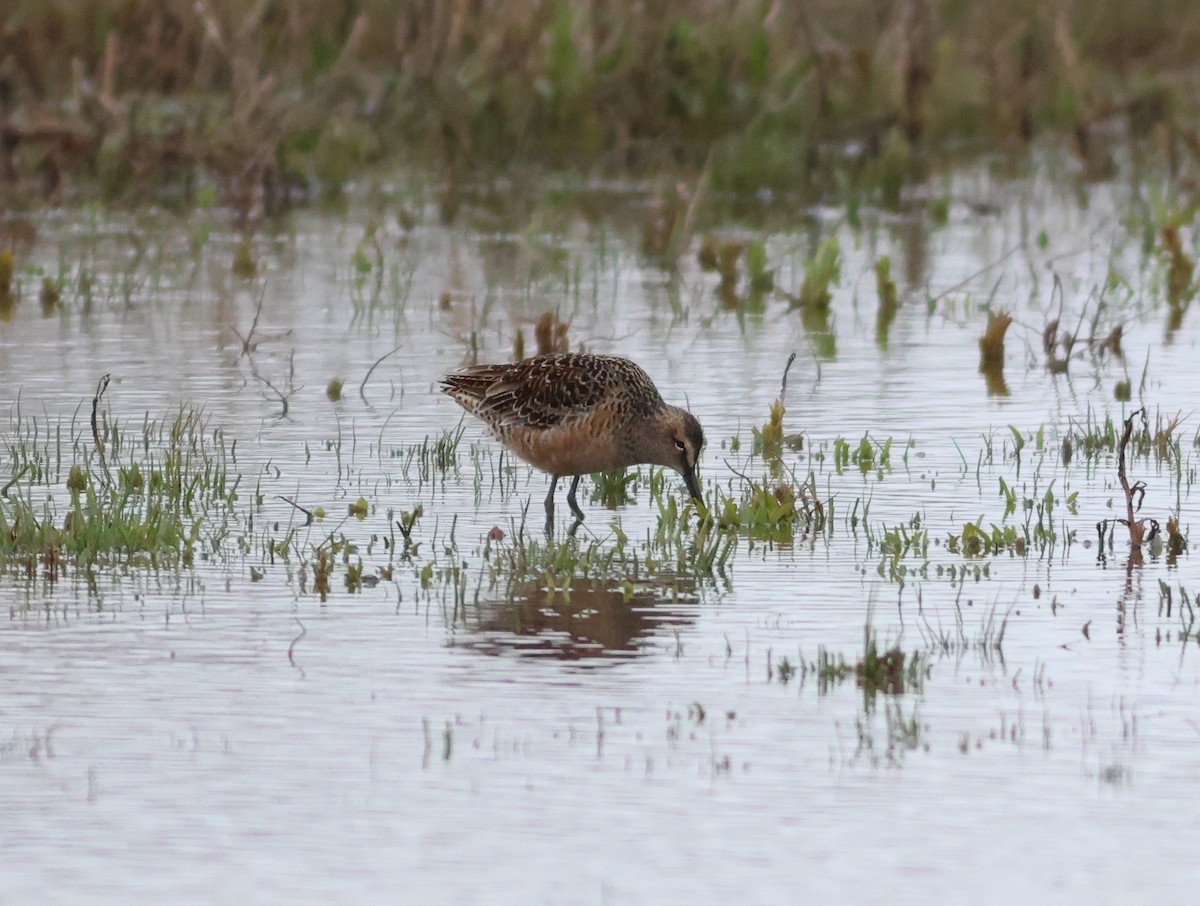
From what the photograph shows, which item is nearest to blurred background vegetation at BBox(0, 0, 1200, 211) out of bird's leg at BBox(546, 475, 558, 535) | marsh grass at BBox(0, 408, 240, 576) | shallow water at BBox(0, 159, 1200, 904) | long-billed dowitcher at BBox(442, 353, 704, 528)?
shallow water at BBox(0, 159, 1200, 904)

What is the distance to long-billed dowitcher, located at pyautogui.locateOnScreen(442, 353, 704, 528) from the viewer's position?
9.14 meters

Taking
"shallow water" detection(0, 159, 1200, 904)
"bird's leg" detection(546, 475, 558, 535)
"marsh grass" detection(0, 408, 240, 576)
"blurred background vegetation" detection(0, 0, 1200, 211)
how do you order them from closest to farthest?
"shallow water" detection(0, 159, 1200, 904)
"marsh grass" detection(0, 408, 240, 576)
"bird's leg" detection(546, 475, 558, 535)
"blurred background vegetation" detection(0, 0, 1200, 211)

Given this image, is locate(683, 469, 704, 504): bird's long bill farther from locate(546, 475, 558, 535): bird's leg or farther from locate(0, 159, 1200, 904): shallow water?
locate(546, 475, 558, 535): bird's leg

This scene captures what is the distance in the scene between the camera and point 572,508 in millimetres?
9266

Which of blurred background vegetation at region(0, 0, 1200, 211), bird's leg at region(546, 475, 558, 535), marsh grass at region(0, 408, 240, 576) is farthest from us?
blurred background vegetation at region(0, 0, 1200, 211)

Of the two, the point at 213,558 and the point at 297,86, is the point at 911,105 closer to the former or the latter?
the point at 297,86

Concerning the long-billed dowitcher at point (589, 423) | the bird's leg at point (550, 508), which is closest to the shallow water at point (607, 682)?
the bird's leg at point (550, 508)

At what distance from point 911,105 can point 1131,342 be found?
354 inches

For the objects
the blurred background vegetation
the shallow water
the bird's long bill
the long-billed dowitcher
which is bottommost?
the shallow water

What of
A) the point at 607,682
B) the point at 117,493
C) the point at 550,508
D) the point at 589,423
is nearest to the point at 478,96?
the point at 589,423

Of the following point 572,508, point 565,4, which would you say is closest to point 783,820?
point 572,508

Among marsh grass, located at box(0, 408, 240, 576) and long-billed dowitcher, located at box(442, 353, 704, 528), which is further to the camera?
long-billed dowitcher, located at box(442, 353, 704, 528)

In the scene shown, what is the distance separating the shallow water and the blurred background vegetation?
7.31 meters

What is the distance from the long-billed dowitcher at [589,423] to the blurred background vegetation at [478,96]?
10251 millimetres
